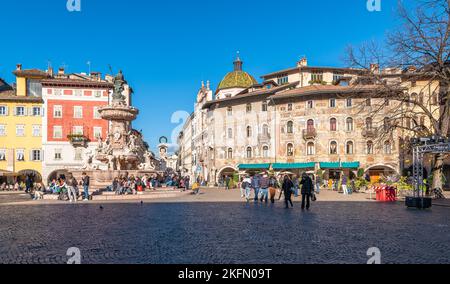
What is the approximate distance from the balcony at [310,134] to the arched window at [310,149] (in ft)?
2.70

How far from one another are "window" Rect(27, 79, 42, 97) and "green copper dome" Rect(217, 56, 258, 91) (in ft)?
88.8

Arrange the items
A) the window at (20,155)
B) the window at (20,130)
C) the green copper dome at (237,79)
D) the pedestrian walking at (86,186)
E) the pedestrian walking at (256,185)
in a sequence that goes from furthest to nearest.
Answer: the green copper dome at (237,79)
the window at (20,130)
the window at (20,155)
the pedestrian walking at (256,185)
the pedestrian walking at (86,186)

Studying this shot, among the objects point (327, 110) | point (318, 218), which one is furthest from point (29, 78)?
point (318, 218)

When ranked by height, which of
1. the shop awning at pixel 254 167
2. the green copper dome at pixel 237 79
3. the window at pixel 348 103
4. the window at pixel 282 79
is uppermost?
the green copper dome at pixel 237 79

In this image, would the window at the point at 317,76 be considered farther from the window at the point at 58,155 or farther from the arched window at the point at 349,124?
the window at the point at 58,155

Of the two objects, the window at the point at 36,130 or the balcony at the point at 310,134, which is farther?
the window at the point at 36,130

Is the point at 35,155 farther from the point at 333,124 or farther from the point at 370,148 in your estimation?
the point at 370,148

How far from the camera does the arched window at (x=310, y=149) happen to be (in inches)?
1915

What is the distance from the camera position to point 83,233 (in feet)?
32.0

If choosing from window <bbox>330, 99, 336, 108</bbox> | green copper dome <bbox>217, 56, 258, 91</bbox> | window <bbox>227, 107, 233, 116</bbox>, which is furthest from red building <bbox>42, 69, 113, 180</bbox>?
window <bbox>330, 99, 336, 108</bbox>

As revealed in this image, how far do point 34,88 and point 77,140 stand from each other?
31.7 ft

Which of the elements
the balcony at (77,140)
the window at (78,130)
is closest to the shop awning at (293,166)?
the balcony at (77,140)
